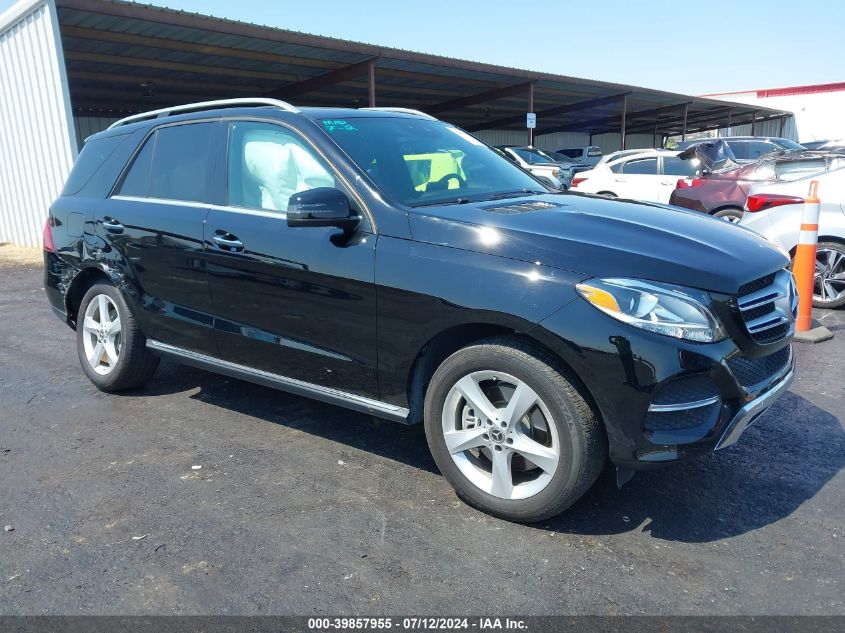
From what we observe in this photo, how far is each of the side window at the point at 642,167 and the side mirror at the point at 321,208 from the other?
1033 centimetres

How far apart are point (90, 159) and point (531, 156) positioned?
1602 cm

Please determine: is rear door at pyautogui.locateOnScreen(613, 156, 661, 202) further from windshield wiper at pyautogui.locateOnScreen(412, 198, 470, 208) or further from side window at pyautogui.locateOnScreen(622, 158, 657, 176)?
windshield wiper at pyautogui.locateOnScreen(412, 198, 470, 208)

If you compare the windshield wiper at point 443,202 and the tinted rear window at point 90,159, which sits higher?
the tinted rear window at point 90,159

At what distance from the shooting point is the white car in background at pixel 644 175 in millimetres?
11930

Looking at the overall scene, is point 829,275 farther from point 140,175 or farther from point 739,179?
point 140,175

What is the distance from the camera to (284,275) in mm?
3516

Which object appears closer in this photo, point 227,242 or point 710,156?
point 227,242

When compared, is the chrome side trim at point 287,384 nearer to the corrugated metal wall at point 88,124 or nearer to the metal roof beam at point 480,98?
the metal roof beam at point 480,98

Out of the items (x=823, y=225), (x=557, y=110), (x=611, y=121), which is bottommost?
(x=823, y=225)

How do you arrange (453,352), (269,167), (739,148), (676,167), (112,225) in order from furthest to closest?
(739,148), (676,167), (112,225), (269,167), (453,352)

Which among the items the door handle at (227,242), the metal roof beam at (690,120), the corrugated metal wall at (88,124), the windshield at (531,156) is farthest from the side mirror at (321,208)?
the metal roof beam at (690,120)

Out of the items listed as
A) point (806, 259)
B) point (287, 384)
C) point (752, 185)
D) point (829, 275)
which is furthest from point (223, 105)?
point (752, 185)

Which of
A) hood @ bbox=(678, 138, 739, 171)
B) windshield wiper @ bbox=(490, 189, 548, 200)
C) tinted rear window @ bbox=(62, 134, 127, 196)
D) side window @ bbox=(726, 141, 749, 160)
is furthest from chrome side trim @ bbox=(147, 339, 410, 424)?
side window @ bbox=(726, 141, 749, 160)

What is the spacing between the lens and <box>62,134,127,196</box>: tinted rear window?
4797 mm
